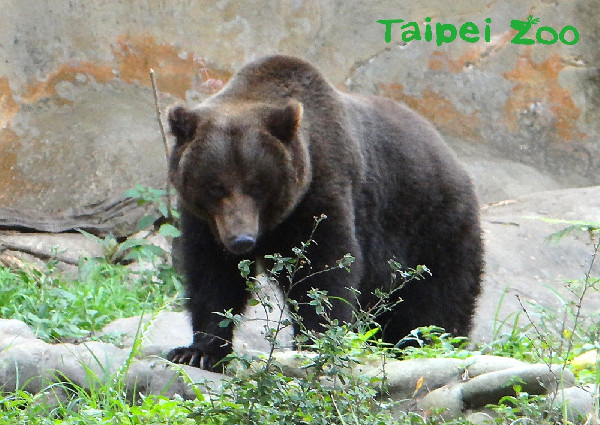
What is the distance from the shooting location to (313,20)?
35.7 feet

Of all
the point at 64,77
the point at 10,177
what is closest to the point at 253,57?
the point at 64,77

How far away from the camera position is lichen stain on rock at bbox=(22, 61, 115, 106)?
9.73 m

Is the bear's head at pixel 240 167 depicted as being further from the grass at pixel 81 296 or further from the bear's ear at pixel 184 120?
the grass at pixel 81 296

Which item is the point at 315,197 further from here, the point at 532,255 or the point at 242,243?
the point at 532,255

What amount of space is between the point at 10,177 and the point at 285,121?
512 cm

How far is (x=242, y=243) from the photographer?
196 inches

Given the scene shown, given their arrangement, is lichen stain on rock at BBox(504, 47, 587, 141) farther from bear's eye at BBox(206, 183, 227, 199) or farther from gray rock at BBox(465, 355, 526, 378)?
gray rock at BBox(465, 355, 526, 378)

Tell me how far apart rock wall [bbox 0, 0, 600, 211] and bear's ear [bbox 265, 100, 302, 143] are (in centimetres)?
472

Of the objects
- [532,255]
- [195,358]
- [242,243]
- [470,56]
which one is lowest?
[532,255]

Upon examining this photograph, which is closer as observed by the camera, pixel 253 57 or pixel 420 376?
pixel 420 376

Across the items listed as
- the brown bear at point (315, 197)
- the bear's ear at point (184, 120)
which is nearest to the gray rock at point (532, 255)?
the brown bear at point (315, 197)

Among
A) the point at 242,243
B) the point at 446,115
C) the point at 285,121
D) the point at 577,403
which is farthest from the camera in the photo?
the point at 446,115

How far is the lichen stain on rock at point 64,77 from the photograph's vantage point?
9.73 meters

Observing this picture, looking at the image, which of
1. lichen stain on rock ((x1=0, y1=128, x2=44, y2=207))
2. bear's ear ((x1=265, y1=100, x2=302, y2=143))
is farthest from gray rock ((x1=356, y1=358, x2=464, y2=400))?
lichen stain on rock ((x1=0, y1=128, x2=44, y2=207))
